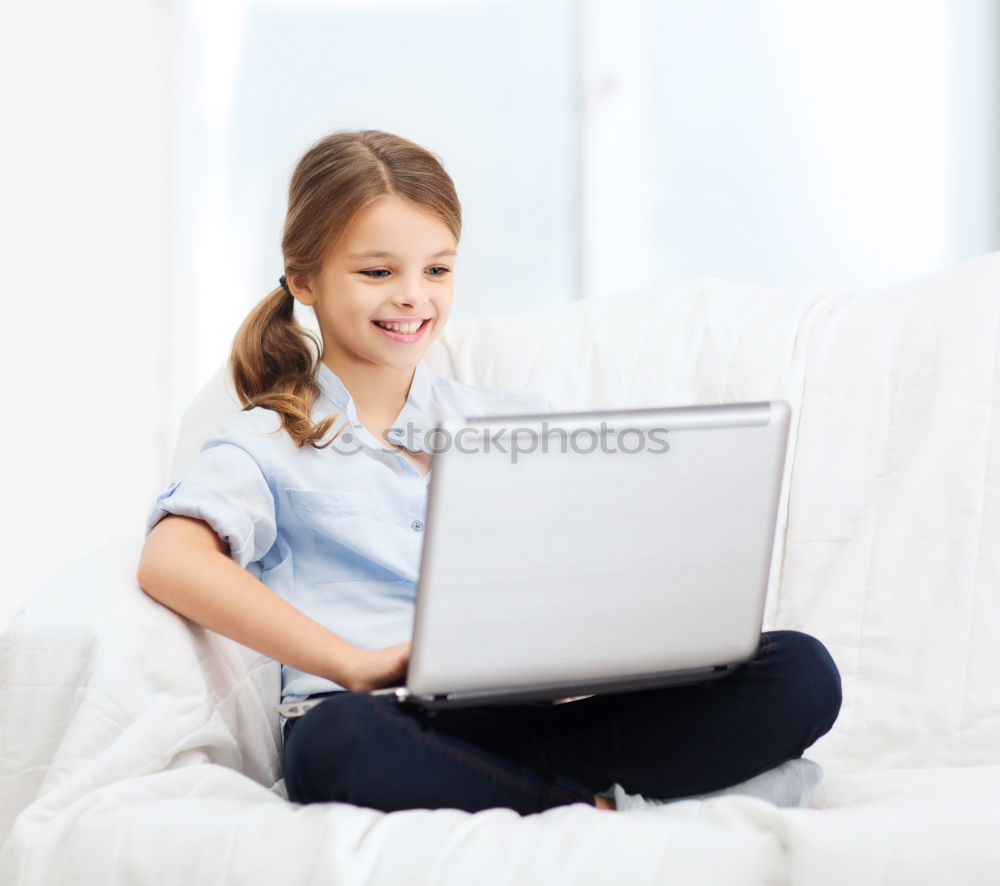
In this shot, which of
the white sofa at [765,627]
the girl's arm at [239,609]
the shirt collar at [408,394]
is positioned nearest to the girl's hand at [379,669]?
the girl's arm at [239,609]

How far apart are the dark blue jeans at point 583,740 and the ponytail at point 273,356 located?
377 millimetres

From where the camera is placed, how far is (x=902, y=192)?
234cm

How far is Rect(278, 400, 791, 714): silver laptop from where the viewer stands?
734 millimetres

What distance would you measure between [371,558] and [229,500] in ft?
0.51

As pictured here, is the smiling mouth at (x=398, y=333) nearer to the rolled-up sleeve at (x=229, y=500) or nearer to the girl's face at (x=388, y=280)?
the girl's face at (x=388, y=280)

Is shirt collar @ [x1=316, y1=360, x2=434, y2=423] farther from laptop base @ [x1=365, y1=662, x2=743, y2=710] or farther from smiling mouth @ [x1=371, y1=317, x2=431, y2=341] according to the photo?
laptop base @ [x1=365, y1=662, x2=743, y2=710]

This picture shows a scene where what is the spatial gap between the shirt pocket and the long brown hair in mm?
66

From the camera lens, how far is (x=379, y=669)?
85cm

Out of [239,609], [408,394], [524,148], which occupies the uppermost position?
[524,148]

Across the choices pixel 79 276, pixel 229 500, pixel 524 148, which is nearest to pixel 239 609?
pixel 229 500

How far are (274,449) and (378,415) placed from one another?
0.51 feet

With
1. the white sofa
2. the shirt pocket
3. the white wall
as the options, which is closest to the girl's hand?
the white sofa

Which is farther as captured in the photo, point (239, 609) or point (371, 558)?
point (371, 558)

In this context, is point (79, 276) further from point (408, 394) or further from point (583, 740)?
point (583, 740)
